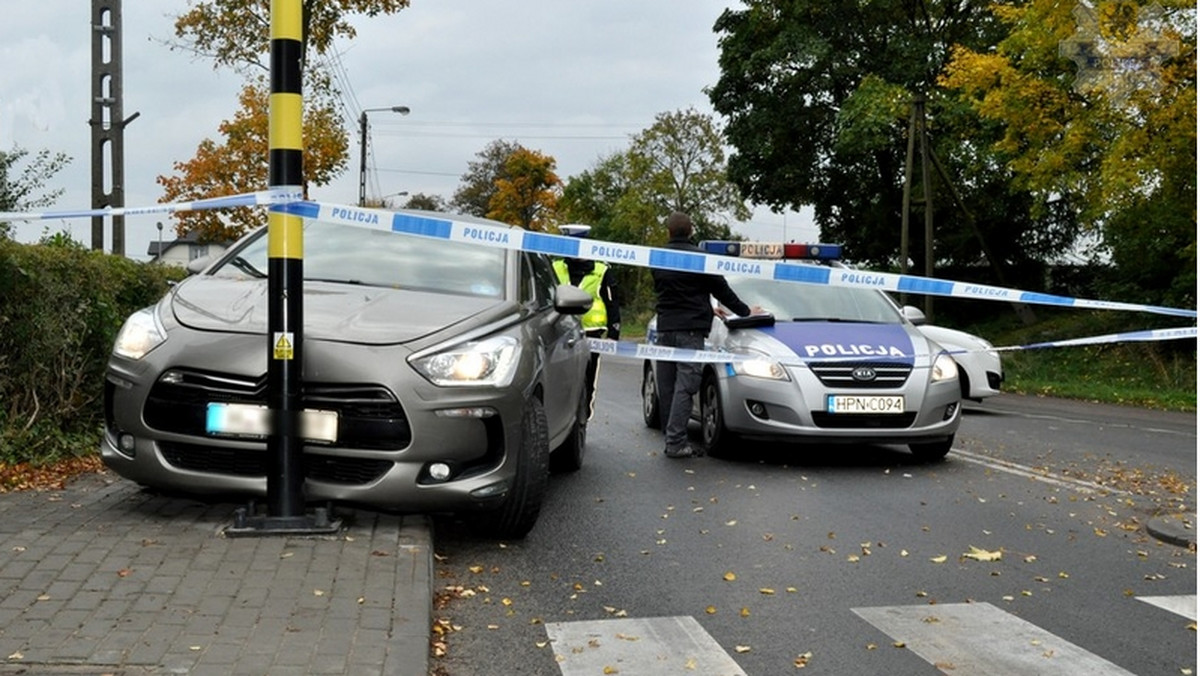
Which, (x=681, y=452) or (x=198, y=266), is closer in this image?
(x=198, y=266)

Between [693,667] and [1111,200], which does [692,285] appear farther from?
[1111,200]

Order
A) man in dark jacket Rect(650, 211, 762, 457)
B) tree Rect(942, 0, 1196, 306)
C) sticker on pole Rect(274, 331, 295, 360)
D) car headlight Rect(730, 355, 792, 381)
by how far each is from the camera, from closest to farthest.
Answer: sticker on pole Rect(274, 331, 295, 360) < car headlight Rect(730, 355, 792, 381) < man in dark jacket Rect(650, 211, 762, 457) < tree Rect(942, 0, 1196, 306)

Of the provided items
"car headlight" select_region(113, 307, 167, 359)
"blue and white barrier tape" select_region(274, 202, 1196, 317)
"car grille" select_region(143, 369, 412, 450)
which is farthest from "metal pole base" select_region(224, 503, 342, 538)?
"blue and white barrier tape" select_region(274, 202, 1196, 317)

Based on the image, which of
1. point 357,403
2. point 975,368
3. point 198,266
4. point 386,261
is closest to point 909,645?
point 357,403

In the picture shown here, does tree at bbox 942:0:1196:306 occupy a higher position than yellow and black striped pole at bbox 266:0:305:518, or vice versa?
tree at bbox 942:0:1196:306

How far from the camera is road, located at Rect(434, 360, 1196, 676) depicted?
4.70 metres

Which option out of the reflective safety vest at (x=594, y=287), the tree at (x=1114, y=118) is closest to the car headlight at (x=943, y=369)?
the reflective safety vest at (x=594, y=287)

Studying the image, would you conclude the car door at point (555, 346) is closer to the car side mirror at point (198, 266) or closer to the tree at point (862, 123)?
the car side mirror at point (198, 266)

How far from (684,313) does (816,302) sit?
53.1 inches

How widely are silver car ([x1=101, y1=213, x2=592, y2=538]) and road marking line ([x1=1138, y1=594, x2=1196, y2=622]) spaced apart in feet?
9.26

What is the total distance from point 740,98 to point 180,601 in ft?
129

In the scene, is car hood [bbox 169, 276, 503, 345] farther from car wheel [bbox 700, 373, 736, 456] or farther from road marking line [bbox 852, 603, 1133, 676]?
car wheel [bbox 700, 373, 736, 456]

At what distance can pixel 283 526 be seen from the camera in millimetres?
5957

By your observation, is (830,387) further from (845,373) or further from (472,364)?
(472,364)
